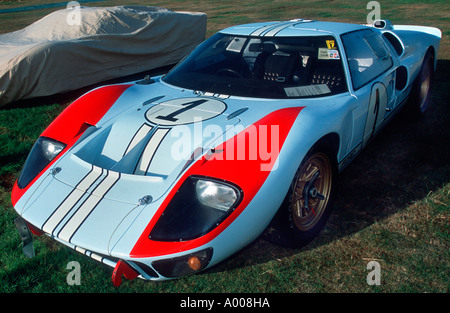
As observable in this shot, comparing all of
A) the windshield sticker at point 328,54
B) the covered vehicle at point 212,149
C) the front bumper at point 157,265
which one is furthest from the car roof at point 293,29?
the front bumper at point 157,265

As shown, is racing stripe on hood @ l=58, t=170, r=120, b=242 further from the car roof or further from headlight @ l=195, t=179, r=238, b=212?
the car roof

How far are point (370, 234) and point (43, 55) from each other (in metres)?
4.59

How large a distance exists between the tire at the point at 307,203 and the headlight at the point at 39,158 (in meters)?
1.43

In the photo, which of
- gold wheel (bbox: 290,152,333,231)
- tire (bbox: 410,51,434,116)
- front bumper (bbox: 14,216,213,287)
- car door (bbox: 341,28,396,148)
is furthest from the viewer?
tire (bbox: 410,51,434,116)

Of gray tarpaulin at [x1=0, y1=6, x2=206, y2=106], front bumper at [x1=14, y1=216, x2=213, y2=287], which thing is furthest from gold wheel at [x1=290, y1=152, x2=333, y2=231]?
gray tarpaulin at [x1=0, y1=6, x2=206, y2=106]

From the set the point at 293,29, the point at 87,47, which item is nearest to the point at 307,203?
the point at 293,29

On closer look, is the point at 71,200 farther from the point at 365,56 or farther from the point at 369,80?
the point at 365,56

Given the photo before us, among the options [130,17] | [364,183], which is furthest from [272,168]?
[130,17]

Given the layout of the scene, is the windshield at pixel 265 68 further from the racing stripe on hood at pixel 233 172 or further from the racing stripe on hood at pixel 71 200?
the racing stripe on hood at pixel 71 200

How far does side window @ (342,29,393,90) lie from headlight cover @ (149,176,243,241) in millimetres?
1466

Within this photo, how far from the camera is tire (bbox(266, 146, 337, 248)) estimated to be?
6.98 ft

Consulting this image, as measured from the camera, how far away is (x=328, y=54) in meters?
2.88

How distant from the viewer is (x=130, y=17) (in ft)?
21.0
